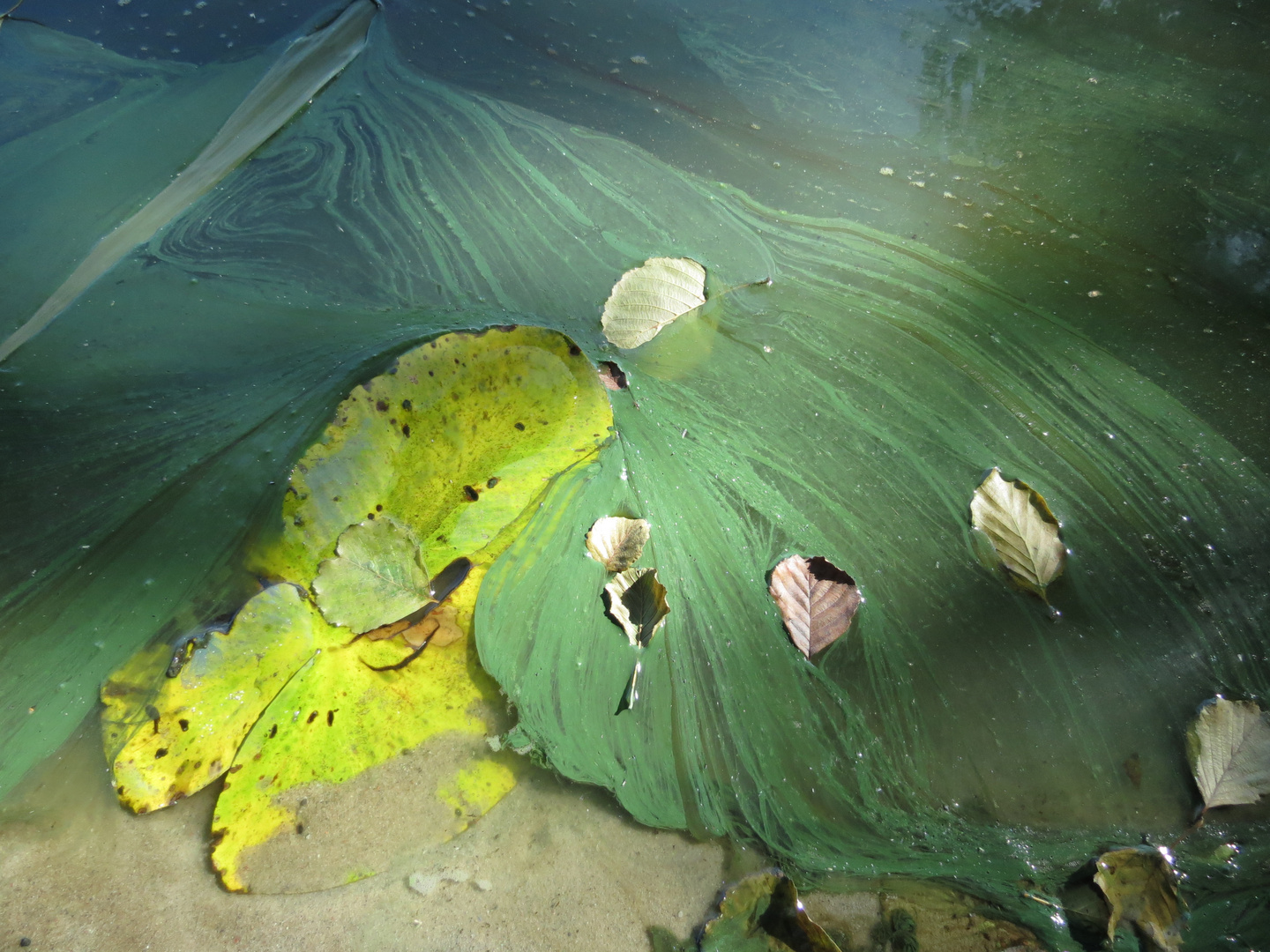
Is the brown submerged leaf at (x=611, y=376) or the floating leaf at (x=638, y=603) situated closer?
the floating leaf at (x=638, y=603)

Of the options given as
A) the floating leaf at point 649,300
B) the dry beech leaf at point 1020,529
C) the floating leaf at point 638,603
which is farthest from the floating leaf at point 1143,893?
the floating leaf at point 649,300

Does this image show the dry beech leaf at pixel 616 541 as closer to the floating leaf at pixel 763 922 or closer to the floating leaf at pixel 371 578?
the floating leaf at pixel 371 578

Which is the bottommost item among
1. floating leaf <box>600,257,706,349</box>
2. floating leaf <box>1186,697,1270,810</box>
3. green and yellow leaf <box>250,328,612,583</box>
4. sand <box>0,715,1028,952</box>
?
sand <box>0,715,1028,952</box>

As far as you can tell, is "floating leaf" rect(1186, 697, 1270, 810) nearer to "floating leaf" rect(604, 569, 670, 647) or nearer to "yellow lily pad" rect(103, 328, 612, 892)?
"floating leaf" rect(604, 569, 670, 647)

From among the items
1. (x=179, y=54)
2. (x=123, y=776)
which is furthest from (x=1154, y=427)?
(x=179, y=54)

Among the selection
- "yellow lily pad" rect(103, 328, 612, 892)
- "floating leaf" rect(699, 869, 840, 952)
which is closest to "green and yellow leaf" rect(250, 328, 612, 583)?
"yellow lily pad" rect(103, 328, 612, 892)

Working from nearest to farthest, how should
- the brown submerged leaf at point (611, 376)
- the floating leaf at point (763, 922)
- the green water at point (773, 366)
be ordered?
the floating leaf at point (763, 922), the green water at point (773, 366), the brown submerged leaf at point (611, 376)

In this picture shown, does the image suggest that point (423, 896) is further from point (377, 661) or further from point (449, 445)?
point (449, 445)
